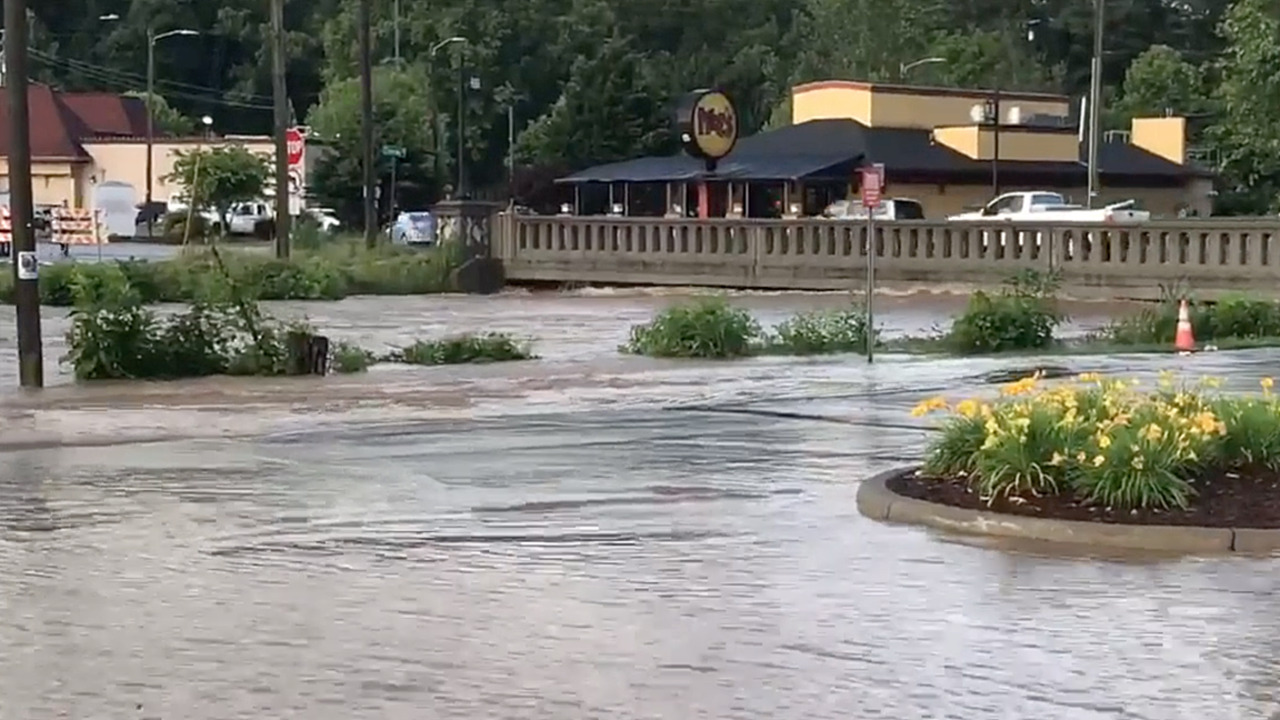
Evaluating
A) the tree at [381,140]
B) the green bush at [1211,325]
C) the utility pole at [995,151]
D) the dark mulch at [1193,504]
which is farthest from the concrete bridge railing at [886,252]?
the tree at [381,140]

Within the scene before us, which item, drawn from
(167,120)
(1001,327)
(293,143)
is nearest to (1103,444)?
(1001,327)

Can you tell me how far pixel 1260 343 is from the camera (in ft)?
91.7

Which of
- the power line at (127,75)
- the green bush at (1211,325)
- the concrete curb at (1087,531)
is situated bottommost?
the concrete curb at (1087,531)

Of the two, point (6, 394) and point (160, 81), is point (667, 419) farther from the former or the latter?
point (160, 81)

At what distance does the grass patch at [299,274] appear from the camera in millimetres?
40616

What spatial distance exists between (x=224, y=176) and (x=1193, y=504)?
68.4m

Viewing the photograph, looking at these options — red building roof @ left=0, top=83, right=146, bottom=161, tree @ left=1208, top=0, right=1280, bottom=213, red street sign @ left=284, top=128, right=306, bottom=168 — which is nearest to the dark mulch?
red street sign @ left=284, top=128, right=306, bottom=168

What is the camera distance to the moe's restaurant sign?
5450cm

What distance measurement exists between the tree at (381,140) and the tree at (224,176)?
3426 mm

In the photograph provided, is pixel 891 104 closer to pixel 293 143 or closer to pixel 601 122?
pixel 601 122

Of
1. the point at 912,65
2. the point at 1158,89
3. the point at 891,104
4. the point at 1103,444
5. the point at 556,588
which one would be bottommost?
the point at 556,588

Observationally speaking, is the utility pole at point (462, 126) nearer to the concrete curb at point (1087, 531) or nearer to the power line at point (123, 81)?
the power line at point (123, 81)

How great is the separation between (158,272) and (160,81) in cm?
7852

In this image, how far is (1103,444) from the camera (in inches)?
473
